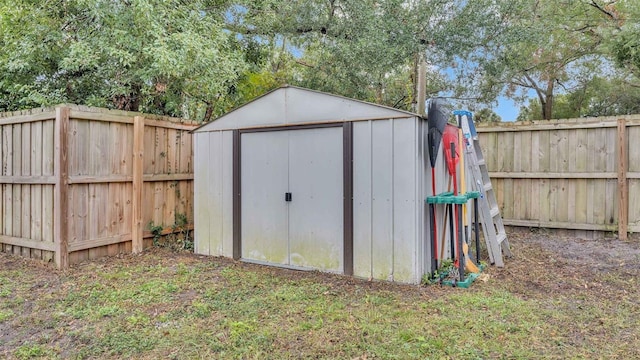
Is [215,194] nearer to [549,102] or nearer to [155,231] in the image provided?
[155,231]

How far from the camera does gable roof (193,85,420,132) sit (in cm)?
400

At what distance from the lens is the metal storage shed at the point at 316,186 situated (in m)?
3.82

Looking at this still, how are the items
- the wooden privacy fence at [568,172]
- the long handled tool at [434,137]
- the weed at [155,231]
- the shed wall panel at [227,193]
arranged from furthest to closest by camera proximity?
the wooden privacy fence at [568,172]
the weed at [155,231]
the shed wall panel at [227,193]
the long handled tool at [434,137]

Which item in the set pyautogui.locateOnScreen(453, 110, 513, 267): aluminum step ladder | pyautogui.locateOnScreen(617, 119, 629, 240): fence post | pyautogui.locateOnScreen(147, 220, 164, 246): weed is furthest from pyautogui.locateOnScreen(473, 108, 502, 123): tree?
pyautogui.locateOnScreen(147, 220, 164, 246): weed

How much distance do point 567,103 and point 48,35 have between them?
11.8 m

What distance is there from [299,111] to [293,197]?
3.17 ft

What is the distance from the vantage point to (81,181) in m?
4.50

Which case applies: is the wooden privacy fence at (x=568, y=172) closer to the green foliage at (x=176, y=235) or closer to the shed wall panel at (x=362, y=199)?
the shed wall panel at (x=362, y=199)

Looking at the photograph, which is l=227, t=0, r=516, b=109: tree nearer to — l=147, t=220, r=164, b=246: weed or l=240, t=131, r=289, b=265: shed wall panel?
l=240, t=131, r=289, b=265: shed wall panel

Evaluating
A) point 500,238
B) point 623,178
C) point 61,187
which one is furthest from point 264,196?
point 623,178

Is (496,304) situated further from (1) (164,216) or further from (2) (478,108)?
(2) (478,108)

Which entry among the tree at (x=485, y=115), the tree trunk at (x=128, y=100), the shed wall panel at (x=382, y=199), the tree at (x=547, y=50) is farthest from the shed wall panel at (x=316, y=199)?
the tree at (x=485, y=115)

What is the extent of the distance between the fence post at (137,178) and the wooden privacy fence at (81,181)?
0.04 feet

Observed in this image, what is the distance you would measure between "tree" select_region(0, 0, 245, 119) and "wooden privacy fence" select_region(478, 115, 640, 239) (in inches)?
191
